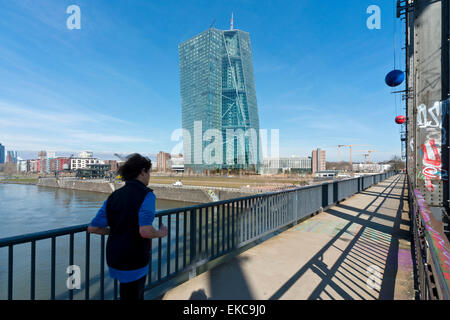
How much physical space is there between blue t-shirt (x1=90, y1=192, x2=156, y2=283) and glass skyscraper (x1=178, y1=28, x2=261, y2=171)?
85.6 meters

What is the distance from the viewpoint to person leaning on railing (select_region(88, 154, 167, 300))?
1687 millimetres

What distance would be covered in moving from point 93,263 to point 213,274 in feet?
35.5

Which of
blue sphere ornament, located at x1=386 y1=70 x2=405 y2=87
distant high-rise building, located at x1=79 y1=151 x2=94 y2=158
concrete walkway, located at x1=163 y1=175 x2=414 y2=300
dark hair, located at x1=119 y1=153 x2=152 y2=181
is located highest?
distant high-rise building, located at x1=79 y1=151 x2=94 y2=158

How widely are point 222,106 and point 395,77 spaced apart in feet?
286

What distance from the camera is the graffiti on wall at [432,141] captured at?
4.23 metres

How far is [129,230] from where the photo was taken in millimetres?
1717

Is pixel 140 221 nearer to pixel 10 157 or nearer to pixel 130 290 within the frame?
pixel 130 290

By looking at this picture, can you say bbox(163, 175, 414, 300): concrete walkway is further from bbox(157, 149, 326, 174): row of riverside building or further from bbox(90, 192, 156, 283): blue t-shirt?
bbox(157, 149, 326, 174): row of riverside building

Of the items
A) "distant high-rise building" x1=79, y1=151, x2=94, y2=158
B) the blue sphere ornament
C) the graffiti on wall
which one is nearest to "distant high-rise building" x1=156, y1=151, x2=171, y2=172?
"distant high-rise building" x1=79, y1=151, x2=94, y2=158

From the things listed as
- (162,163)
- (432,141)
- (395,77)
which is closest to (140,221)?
(432,141)

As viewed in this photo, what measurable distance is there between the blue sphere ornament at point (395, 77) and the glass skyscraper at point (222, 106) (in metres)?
80.3

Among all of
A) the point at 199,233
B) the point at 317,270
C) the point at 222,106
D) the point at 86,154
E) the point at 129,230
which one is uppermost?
the point at 222,106
